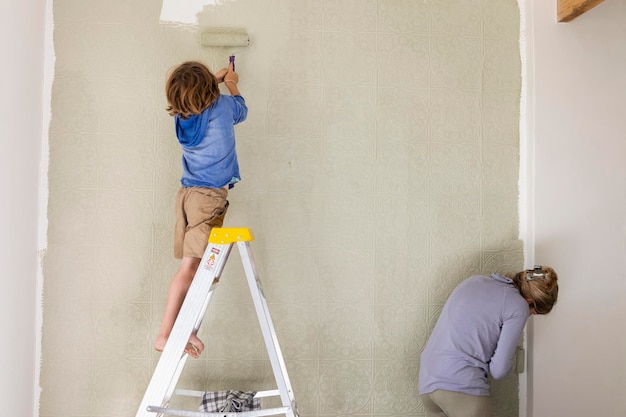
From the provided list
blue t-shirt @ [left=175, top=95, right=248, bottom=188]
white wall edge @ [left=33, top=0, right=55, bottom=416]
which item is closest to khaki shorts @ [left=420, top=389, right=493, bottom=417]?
blue t-shirt @ [left=175, top=95, right=248, bottom=188]

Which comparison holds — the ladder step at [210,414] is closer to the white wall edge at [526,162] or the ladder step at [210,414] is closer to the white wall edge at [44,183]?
the white wall edge at [44,183]

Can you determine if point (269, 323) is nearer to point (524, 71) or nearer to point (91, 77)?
point (91, 77)

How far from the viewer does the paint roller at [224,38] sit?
7.53 ft

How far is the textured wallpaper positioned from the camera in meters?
2.29

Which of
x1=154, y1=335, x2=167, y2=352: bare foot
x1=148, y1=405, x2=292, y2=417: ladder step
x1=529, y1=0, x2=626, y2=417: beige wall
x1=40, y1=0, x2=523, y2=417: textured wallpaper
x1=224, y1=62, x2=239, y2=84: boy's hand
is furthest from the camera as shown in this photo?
x1=529, y1=0, x2=626, y2=417: beige wall

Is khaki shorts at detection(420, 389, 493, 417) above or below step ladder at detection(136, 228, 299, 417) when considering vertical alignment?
below

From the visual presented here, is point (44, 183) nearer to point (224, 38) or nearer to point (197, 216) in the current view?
point (197, 216)

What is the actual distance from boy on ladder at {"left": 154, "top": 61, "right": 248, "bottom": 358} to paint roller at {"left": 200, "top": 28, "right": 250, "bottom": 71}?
1.00ft

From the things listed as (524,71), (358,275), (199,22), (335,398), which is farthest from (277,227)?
(524,71)

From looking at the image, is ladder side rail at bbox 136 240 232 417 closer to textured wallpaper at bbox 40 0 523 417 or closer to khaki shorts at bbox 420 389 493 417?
textured wallpaper at bbox 40 0 523 417

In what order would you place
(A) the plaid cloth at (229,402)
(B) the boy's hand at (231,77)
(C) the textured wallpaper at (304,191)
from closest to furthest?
(A) the plaid cloth at (229,402)
(B) the boy's hand at (231,77)
(C) the textured wallpaper at (304,191)

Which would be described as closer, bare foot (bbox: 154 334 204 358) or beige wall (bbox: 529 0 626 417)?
bare foot (bbox: 154 334 204 358)

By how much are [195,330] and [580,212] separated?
167 centimetres

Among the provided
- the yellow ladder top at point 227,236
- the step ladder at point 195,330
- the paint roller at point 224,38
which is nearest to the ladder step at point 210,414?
the step ladder at point 195,330
